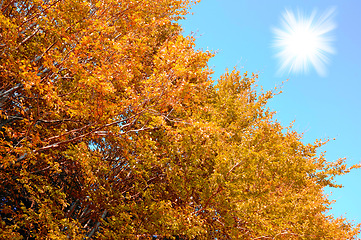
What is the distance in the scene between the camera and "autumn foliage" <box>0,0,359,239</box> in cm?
534

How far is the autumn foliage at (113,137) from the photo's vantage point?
5340mm

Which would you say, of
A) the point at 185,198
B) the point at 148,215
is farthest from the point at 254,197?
the point at 148,215

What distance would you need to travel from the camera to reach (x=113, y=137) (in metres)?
6.27

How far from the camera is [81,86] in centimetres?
557

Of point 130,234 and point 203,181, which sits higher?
point 203,181

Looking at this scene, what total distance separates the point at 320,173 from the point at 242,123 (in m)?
8.81

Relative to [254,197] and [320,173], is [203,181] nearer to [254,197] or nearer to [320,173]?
[254,197]

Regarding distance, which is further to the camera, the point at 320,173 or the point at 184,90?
the point at 320,173

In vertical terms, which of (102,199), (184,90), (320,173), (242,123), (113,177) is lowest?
(102,199)

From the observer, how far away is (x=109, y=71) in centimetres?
527

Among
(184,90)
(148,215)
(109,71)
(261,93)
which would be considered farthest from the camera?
(261,93)

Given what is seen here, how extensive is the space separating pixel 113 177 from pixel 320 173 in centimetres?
1332

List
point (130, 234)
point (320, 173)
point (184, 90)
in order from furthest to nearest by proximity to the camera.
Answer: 1. point (320, 173)
2. point (130, 234)
3. point (184, 90)

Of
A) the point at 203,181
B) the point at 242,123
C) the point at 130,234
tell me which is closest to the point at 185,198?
the point at 203,181
